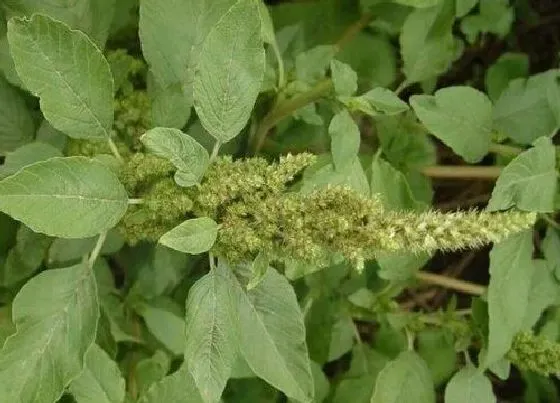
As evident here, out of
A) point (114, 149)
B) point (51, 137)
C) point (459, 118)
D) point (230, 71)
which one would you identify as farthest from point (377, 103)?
point (51, 137)

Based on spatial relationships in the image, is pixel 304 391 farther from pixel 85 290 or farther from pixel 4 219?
pixel 4 219

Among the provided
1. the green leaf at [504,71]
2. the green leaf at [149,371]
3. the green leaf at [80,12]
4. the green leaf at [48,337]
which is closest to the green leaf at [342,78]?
the green leaf at [80,12]

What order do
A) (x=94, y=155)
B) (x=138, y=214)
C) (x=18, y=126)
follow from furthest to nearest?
(x=18, y=126) → (x=94, y=155) → (x=138, y=214)

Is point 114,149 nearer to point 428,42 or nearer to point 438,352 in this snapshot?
point 428,42

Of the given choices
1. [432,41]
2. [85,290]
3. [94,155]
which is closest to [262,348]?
[85,290]

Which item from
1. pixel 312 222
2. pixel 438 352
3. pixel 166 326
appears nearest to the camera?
pixel 312 222

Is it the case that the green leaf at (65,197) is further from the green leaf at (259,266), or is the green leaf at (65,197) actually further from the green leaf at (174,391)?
the green leaf at (174,391)
